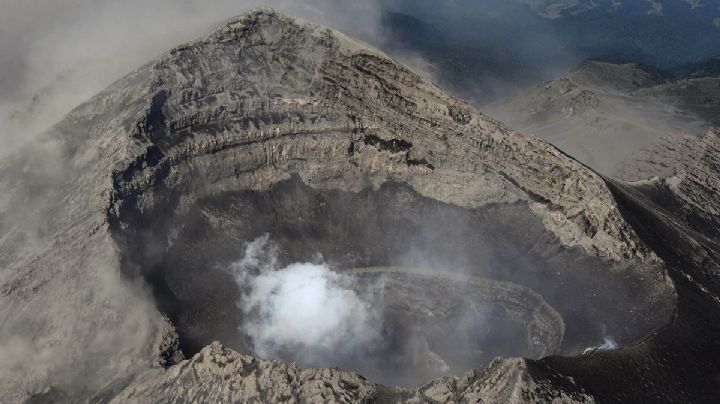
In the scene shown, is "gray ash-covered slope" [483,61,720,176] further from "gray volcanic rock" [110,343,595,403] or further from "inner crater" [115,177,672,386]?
"gray volcanic rock" [110,343,595,403]

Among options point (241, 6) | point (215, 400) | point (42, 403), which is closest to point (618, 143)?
point (241, 6)

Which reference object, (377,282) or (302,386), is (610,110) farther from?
(302,386)

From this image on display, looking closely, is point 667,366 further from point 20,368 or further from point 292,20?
point 292,20

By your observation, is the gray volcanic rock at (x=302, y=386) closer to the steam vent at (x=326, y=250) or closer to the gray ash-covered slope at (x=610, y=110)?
the steam vent at (x=326, y=250)

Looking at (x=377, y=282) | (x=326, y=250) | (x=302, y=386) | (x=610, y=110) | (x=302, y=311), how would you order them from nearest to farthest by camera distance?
1. (x=302, y=386)
2. (x=302, y=311)
3. (x=377, y=282)
4. (x=326, y=250)
5. (x=610, y=110)

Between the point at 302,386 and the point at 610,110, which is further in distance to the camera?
Answer: the point at 610,110

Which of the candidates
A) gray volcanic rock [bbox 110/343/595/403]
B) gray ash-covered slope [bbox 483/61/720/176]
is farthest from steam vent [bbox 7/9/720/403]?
gray ash-covered slope [bbox 483/61/720/176]

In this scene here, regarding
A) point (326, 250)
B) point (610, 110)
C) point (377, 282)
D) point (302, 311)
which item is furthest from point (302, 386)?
point (610, 110)
